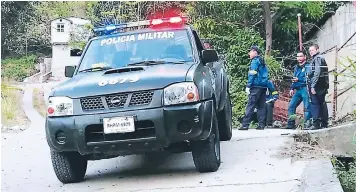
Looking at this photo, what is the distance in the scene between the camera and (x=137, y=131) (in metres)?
5.30

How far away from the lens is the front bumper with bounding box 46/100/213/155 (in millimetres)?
5203

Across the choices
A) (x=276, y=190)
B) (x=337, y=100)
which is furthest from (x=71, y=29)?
(x=276, y=190)

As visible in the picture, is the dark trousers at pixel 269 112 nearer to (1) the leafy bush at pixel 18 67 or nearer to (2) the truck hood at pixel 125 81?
(2) the truck hood at pixel 125 81

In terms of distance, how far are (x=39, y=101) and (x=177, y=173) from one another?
20.2 metres

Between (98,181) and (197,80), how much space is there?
1577 mm

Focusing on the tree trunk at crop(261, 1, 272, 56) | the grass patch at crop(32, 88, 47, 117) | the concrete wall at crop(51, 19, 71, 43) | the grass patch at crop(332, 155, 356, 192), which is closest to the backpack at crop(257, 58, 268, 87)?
the grass patch at crop(332, 155, 356, 192)

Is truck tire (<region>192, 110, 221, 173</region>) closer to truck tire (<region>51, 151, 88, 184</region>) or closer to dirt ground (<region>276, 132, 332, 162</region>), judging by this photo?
dirt ground (<region>276, 132, 332, 162</region>)

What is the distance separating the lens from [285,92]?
14.9 meters

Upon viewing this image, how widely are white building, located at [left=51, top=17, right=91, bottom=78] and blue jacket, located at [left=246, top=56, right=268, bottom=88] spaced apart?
24208mm

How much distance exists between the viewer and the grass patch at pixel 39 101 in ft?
71.2

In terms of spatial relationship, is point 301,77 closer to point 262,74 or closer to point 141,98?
point 262,74

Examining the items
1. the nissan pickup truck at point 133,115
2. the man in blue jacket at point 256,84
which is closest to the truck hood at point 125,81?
the nissan pickup truck at point 133,115

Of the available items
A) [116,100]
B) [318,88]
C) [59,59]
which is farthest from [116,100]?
[59,59]

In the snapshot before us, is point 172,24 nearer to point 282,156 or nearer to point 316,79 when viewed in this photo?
point 282,156
